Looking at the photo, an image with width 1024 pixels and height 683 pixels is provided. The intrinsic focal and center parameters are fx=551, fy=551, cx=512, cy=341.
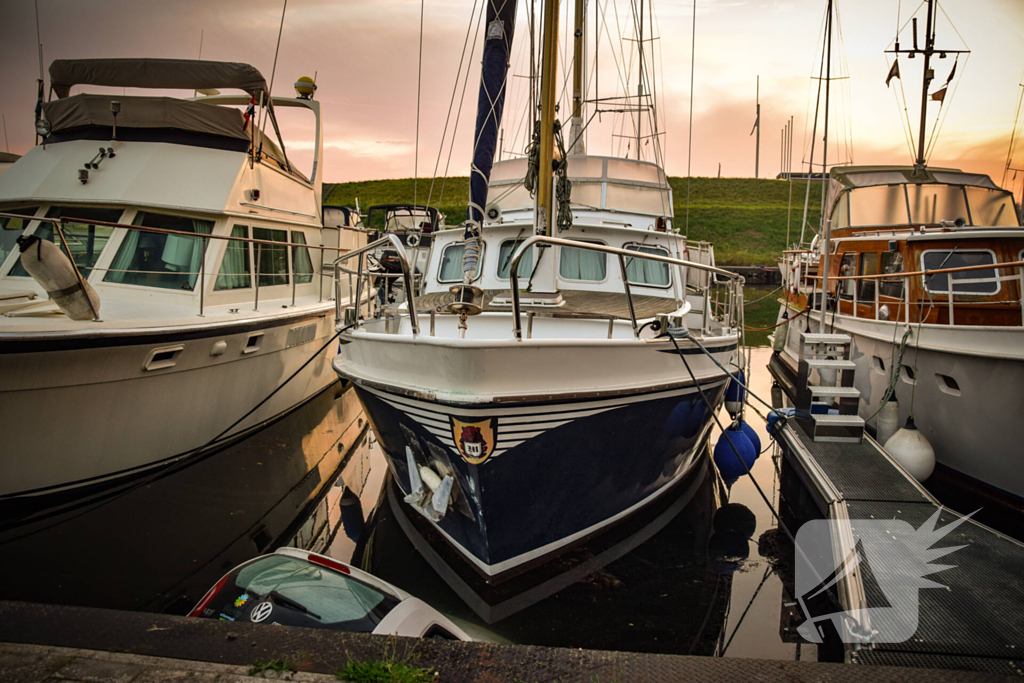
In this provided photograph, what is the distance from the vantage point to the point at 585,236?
640 cm

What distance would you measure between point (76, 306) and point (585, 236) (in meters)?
5.30

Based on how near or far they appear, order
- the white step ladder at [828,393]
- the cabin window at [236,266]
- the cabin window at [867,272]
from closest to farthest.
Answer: the white step ladder at [828,393] → the cabin window at [236,266] → the cabin window at [867,272]

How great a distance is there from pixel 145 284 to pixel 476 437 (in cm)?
572

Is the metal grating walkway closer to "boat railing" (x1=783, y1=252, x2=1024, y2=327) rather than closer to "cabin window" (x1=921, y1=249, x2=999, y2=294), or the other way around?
"boat railing" (x1=783, y1=252, x2=1024, y2=327)

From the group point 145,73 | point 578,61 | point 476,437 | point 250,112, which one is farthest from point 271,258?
point 476,437

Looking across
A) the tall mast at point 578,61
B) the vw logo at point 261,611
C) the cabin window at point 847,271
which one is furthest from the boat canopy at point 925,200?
the vw logo at point 261,611

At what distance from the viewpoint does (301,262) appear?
32.5 ft

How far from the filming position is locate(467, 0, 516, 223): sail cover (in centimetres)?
525

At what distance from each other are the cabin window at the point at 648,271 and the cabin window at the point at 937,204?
7.14 m

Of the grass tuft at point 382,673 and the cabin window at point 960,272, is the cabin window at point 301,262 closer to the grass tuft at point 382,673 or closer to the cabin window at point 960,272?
the grass tuft at point 382,673

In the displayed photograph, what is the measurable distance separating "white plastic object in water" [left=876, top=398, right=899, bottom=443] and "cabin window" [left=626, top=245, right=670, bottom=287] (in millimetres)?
2968

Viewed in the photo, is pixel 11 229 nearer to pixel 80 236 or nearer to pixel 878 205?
pixel 80 236

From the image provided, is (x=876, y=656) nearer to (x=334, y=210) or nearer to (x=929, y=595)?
(x=929, y=595)

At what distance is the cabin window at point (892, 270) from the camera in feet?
27.5
